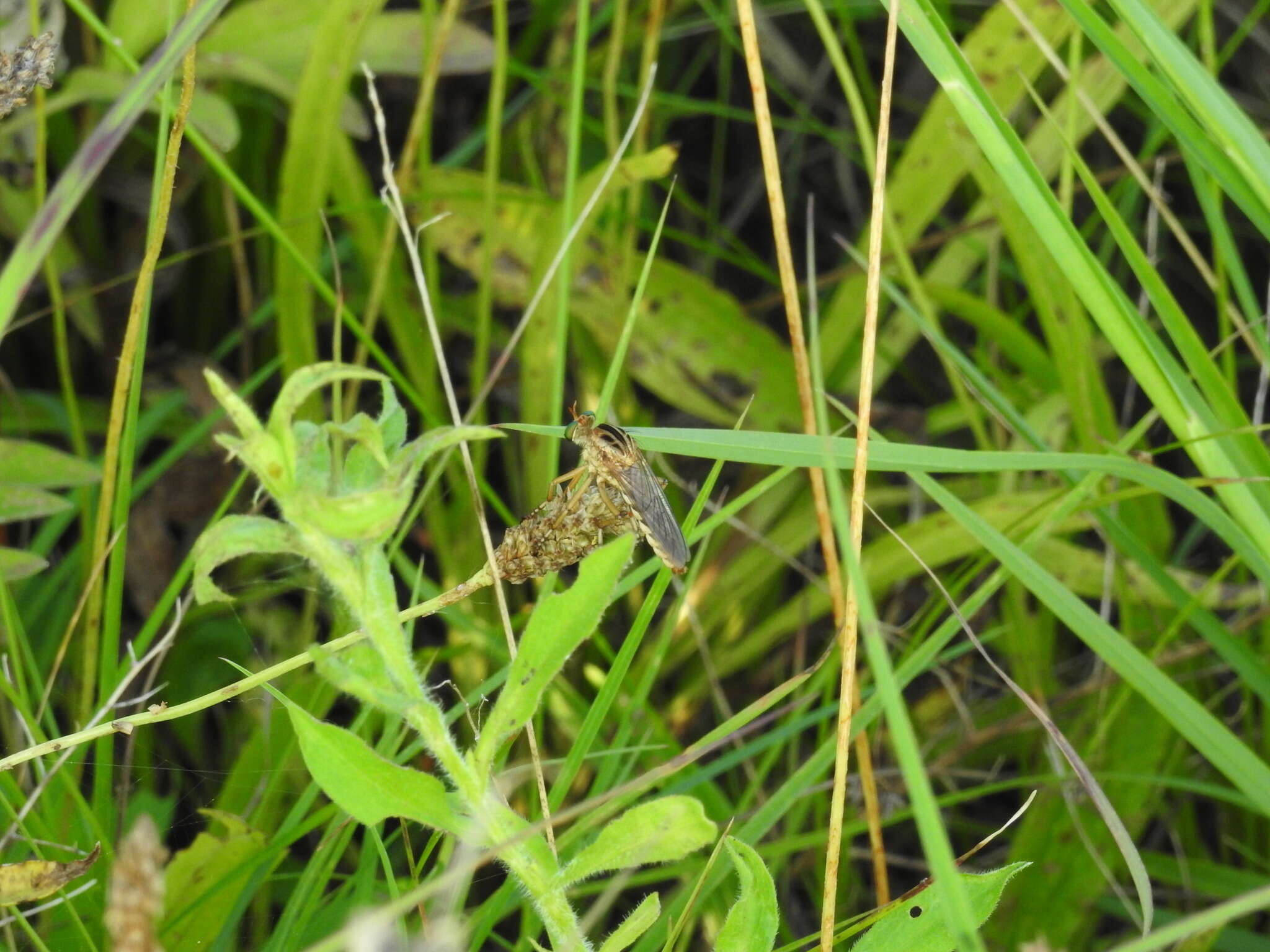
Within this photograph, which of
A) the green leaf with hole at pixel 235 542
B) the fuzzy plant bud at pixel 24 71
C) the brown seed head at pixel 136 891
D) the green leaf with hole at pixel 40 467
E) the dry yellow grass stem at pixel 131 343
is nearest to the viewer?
the brown seed head at pixel 136 891

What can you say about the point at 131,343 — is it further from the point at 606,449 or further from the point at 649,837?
the point at 649,837

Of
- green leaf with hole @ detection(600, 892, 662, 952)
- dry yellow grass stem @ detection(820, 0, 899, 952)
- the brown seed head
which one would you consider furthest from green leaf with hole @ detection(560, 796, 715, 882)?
the brown seed head

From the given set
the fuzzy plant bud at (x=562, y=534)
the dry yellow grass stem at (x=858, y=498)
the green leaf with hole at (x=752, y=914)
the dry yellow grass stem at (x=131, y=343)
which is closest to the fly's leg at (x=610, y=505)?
the fuzzy plant bud at (x=562, y=534)

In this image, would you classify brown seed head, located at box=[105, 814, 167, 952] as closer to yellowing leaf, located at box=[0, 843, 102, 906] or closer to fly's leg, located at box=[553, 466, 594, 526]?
yellowing leaf, located at box=[0, 843, 102, 906]

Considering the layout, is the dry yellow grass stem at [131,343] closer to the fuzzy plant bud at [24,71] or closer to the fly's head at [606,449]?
the fuzzy plant bud at [24,71]

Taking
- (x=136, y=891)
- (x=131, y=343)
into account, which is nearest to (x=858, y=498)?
(x=136, y=891)
